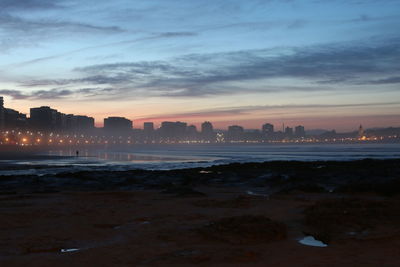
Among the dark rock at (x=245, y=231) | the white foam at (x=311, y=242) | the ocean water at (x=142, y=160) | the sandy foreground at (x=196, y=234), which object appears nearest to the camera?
the sandy foreground at (x=196, y=234)

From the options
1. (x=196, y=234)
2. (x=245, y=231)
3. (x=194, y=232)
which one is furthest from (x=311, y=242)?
(x=194, y=232)

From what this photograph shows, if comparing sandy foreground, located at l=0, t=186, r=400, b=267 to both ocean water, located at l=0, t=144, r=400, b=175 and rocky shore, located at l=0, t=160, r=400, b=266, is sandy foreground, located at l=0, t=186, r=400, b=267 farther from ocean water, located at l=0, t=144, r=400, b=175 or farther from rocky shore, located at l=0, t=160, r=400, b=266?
ocean water, located at l=0, t=144, r=400, b=175

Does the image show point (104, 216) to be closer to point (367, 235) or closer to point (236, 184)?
point (367, 235)

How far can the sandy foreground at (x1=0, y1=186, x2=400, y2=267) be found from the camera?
824 centimetres

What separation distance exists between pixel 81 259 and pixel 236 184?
753 inches

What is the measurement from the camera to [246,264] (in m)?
7.87

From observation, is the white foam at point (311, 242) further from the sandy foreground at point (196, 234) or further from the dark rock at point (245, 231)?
the dark rock at point (245, 231)

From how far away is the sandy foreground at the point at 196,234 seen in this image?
8.24 meters

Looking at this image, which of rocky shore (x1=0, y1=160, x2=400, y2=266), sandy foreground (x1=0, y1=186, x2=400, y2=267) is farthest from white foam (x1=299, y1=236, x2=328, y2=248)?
sandy foreground (x1=0, y1=186, x2=400, y2=267)

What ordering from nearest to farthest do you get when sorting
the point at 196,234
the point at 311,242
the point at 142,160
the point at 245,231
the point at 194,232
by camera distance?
the point at 311,242
the point at 245,231
the point at 196,234
the point at 194,232
the point at 142,160

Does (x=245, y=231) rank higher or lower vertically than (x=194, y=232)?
higher

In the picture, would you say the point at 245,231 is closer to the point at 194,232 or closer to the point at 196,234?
the point at 196,234

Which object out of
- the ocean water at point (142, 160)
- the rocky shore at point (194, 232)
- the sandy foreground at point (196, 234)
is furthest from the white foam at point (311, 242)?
the ocean water at point (142, 160)

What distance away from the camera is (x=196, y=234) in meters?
10.5
